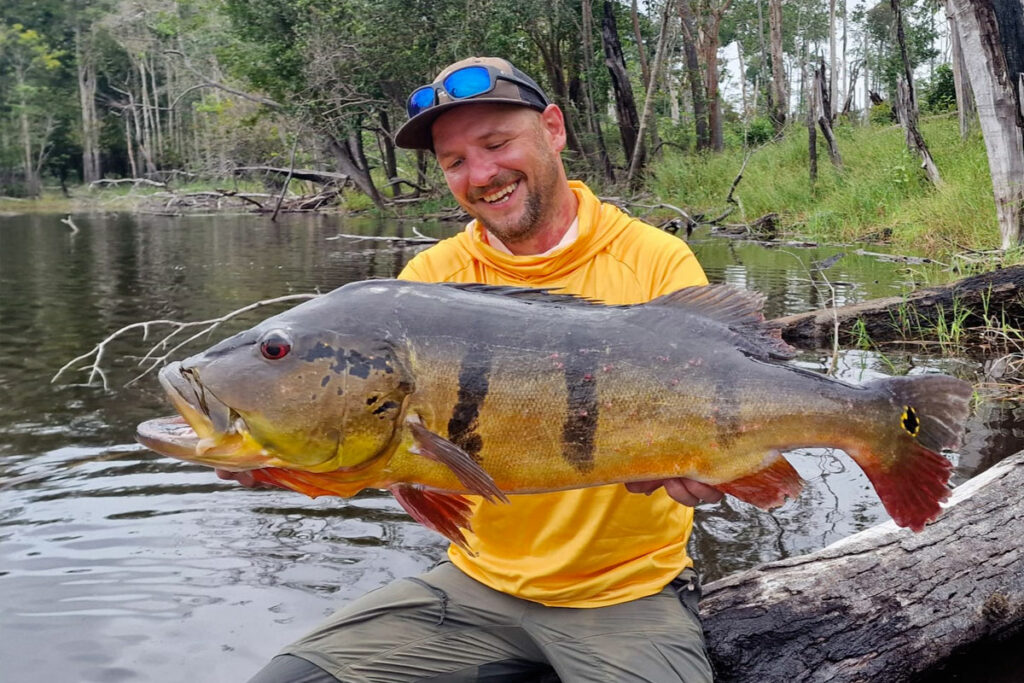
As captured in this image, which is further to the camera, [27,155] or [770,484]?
[27,155]

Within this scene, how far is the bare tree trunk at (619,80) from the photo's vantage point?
26.9 meters

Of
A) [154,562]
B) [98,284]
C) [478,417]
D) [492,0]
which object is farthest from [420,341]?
[492,0]

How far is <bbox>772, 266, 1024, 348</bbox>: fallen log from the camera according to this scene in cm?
804

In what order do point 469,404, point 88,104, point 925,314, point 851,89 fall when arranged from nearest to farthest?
point 469,404, point 925,314, point 851,89, point 88,104

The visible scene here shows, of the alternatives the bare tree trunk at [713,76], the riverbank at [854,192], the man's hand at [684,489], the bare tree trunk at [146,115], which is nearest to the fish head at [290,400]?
the man's hand at [684,489]

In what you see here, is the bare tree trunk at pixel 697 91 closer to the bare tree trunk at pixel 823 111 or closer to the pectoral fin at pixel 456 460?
A: the bare tree trunk at pixel 823 111

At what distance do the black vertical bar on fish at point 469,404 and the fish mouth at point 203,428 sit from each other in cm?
50

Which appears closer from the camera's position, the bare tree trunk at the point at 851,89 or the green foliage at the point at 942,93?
the green foliage at the point at 942,93

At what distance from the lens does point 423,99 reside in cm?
324

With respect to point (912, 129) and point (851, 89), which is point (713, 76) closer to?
point (851, 89)

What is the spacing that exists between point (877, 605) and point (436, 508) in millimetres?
1901

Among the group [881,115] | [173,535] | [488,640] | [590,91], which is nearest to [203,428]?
[488,640]

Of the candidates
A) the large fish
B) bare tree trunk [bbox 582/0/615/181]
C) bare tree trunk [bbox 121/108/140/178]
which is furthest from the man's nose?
bare tree trunk [bbox 121/108/140/178]

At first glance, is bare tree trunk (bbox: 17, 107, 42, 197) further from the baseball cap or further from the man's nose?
the man's nose
